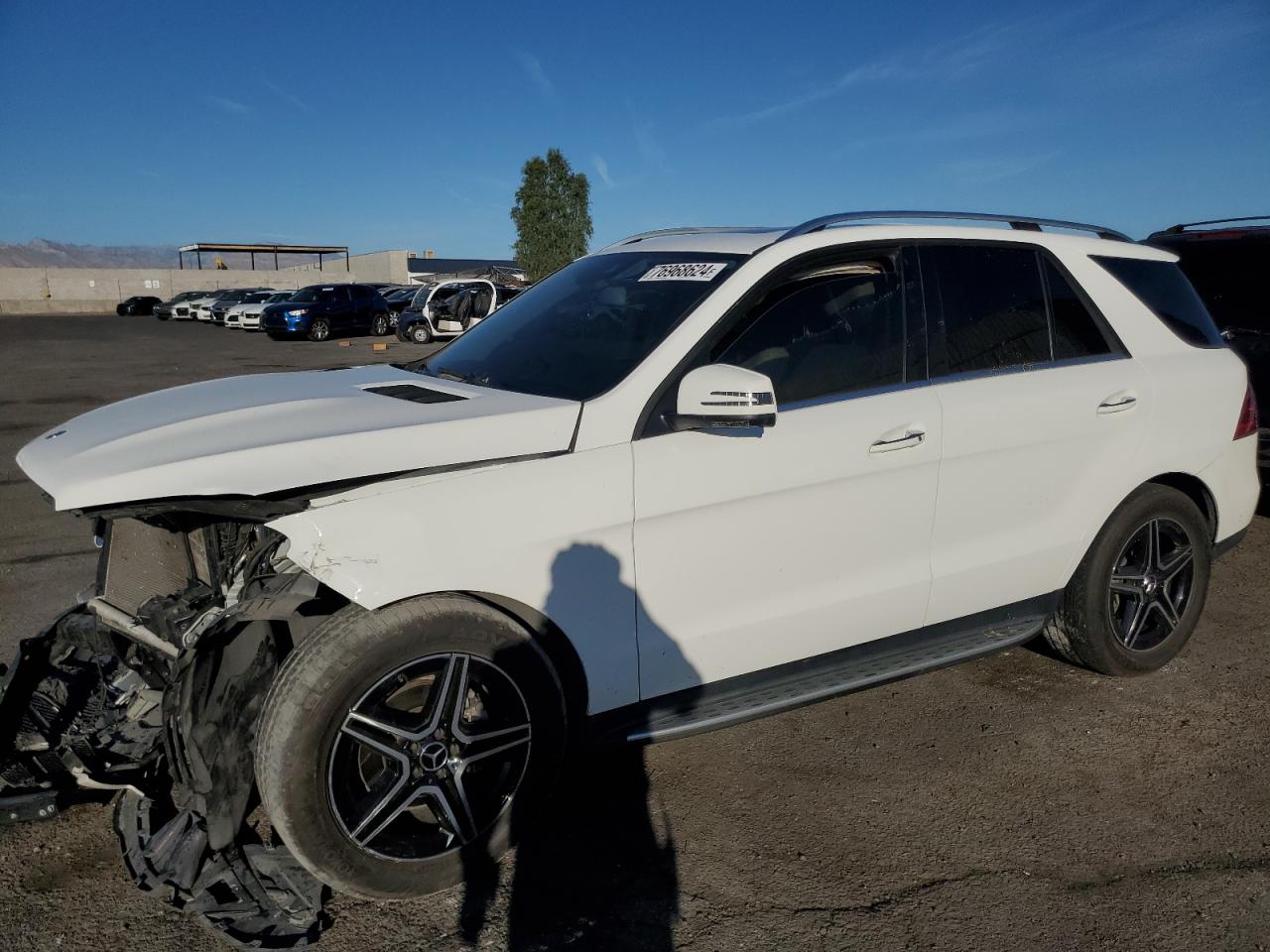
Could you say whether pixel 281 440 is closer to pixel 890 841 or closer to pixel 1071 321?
pixel 890 841

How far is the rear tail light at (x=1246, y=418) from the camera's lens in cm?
412

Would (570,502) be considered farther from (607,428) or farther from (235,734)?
(235,734)

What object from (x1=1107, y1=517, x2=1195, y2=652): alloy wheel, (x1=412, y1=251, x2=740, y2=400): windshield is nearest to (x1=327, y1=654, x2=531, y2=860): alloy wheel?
(x1=412, y1=251, x2=740, y2=400): windshield

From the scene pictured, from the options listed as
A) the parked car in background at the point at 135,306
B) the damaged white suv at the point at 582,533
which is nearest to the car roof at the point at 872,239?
the damaged white suv at the point at 582,533

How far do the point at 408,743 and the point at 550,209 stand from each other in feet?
184

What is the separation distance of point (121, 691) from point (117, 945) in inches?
39.4

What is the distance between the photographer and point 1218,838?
9.70ft

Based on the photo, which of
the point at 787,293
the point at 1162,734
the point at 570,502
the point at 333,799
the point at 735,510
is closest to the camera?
the point at 333,799

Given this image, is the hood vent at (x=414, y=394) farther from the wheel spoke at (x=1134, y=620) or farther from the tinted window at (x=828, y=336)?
the wheel spoke at (x=1134, y=620)

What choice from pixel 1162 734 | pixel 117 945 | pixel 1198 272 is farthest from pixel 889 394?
pixel 1198 272

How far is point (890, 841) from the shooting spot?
9.70ft

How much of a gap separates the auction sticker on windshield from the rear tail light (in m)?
2.61

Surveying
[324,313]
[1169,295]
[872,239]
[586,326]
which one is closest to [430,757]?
[586,326]

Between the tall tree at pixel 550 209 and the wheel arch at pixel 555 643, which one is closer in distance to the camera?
the wheel arch at pixel 555 643
